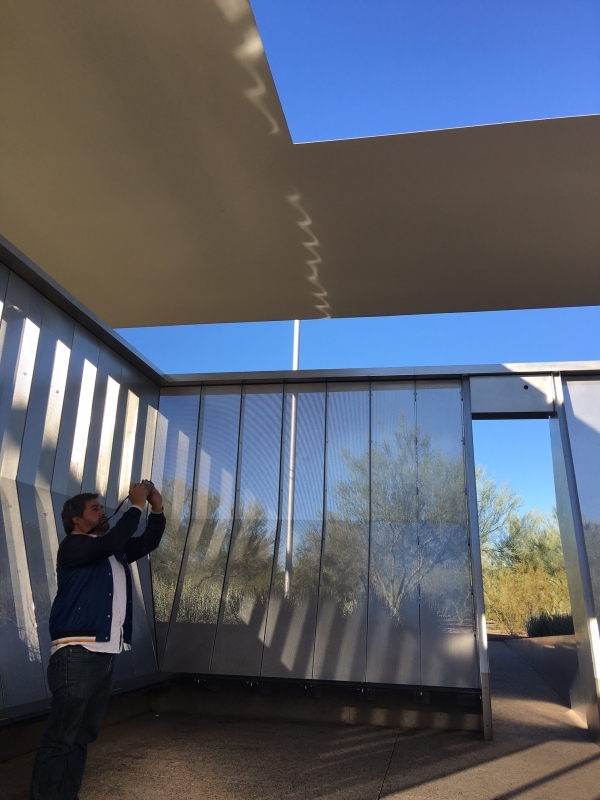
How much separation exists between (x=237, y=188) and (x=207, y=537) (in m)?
4.55

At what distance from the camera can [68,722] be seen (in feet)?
9.00

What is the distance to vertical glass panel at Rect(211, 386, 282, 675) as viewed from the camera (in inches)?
288

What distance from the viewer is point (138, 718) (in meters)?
6.71

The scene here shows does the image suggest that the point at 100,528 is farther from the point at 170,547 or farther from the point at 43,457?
the point at 170,547

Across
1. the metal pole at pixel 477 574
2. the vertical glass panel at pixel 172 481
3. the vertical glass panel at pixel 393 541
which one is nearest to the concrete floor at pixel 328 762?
the metal pole at pixel 477 574

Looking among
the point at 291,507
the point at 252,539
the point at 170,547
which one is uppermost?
the point at 291,507

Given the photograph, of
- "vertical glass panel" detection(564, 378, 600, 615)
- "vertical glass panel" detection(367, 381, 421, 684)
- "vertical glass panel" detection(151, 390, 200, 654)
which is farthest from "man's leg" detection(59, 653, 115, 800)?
"vertical glass panel" detection(564, 378, 600, 615)

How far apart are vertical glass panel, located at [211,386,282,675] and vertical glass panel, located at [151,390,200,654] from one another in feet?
2.30

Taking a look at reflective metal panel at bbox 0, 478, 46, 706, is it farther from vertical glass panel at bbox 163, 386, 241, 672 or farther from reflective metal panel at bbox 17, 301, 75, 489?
vertical glass panel at bbox 163, 386, 241, 672

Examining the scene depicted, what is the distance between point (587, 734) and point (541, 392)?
385 centimetres

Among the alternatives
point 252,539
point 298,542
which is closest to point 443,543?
point 298,542

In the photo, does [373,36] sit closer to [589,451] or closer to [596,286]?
[596,286]

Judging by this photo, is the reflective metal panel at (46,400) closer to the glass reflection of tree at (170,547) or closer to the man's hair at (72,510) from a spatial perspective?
→ the glass reflection of tree at (170,547)

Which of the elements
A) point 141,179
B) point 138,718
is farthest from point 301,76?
point 138,718
